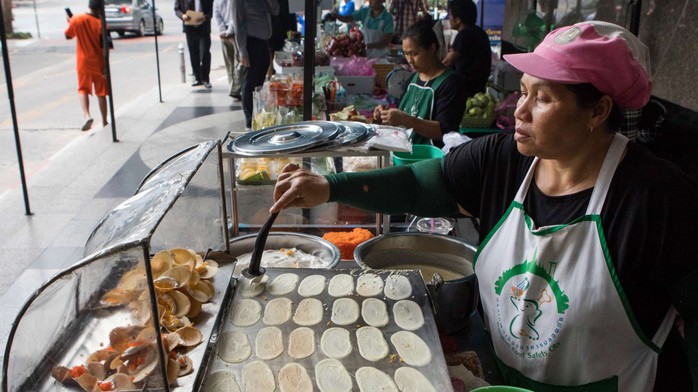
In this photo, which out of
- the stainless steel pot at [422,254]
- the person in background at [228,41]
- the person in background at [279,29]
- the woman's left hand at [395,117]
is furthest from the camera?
the person in background at [279,29]

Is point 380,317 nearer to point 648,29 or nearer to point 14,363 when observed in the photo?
point 14,363

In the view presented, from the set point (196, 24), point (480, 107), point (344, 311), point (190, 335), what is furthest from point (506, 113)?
point (196, 24)

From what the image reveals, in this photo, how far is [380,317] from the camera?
1444 millimetres

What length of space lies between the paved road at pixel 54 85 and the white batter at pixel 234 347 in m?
4.79

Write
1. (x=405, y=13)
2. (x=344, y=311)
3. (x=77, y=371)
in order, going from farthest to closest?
1. (x=405, y=13)
2. (x=344, y=311)
3. (x=77, y=371)

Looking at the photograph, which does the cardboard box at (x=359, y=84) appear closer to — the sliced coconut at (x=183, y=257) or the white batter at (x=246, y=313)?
the sliced coconut at (x=183, y=257)

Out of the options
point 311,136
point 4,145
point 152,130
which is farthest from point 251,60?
point 311,136

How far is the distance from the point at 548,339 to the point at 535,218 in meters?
0.32

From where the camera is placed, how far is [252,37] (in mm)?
6953

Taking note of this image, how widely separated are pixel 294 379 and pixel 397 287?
18.5 inches

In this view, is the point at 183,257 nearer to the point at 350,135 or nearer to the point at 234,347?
the point at 234,347

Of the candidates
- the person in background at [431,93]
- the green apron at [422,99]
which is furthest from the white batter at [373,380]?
the green apron at [422,99]

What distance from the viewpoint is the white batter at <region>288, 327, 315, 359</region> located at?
1.29 metres

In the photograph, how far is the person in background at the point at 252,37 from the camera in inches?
269
